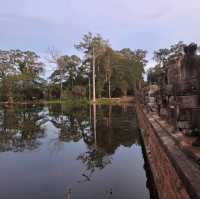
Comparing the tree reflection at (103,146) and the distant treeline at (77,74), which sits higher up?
the distant treeline at (77,74)

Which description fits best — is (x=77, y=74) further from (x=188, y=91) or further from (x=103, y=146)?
(x=188, y=91)

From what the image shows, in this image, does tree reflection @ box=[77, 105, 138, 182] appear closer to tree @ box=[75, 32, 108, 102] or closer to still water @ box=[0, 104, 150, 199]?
still water @ box=[0, 104, 150, 199]

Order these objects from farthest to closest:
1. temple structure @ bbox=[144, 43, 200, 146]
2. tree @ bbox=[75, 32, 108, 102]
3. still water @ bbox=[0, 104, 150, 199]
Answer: tree @ bbox=[75, 32, 108, 102]
still water @ bbox=[0, 104, 150, 199]
temple structure @ bbox=[144, 43, 200, 146]

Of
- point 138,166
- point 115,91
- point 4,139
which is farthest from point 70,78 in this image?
point 138,166

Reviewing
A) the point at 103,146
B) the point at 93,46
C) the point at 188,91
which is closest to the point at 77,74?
the point at 93,46

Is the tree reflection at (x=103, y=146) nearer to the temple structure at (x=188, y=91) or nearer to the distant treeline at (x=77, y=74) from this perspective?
the temple structure at (x=188, y=91)

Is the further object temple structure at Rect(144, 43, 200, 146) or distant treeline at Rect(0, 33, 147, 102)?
distant treeline at Rect(0, 33, 147, 102)

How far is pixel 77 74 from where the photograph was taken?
49.4 meters

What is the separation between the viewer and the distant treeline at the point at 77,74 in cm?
4453

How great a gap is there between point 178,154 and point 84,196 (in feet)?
8.95

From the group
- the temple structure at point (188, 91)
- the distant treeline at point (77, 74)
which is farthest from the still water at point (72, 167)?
the distant treeline at point (77, 74)

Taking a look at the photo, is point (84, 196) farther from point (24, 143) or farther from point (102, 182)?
point (24, 143)

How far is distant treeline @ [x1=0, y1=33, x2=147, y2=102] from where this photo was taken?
4453 cm

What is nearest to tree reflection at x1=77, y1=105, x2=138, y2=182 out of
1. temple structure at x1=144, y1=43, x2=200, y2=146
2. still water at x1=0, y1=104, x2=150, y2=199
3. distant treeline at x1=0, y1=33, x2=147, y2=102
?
still water at x1=0, y1=104, x2=150, y2=199
